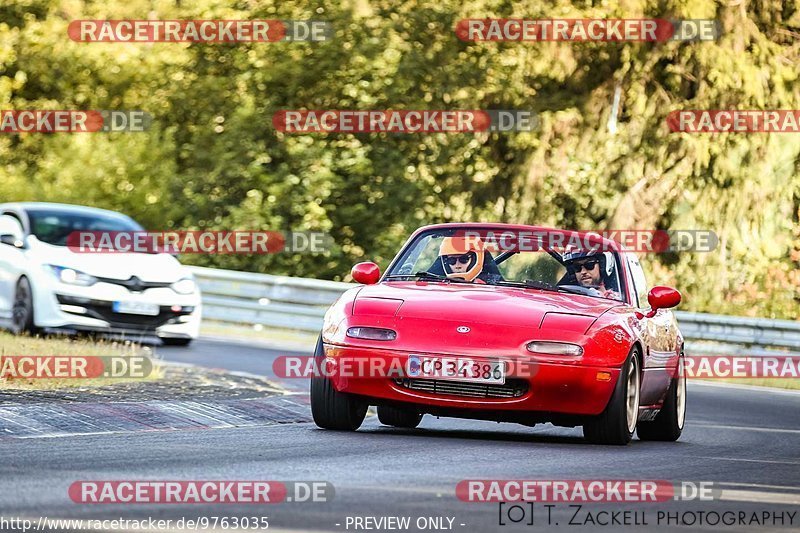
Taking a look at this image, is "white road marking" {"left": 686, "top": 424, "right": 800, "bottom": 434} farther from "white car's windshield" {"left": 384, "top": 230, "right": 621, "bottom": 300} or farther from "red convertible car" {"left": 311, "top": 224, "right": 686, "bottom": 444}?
"white car's windshield" {"left": 384, "top": 230, "right": 621, "bottom": 300}

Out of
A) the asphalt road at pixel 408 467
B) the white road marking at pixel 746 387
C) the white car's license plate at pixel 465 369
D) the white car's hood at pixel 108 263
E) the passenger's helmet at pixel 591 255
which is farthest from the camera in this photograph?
the white road marking at pixel 746 387

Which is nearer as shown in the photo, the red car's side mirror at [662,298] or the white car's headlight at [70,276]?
the red car's side mirror at [662,298]

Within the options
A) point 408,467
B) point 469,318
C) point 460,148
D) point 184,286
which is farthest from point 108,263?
point 460,148

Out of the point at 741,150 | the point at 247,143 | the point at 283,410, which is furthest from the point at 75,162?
the point at 283,410

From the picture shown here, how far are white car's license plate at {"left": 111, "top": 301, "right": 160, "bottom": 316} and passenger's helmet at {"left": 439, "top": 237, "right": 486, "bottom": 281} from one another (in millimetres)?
7626

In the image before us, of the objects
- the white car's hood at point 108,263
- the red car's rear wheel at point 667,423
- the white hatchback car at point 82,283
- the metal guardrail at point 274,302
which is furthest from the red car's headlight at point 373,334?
the metal guardrail at point 274,302

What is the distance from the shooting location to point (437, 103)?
31844 millimetres

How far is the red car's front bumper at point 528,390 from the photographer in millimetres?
10445

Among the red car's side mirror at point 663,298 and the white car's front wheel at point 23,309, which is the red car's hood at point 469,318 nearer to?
the red car's side mirror at point 663,298

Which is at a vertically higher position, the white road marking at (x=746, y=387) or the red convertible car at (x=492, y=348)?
the red convertible car at (x=492, y=348)

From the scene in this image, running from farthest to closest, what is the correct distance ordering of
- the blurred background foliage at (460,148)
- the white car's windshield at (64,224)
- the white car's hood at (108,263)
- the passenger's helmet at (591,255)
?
the blurred background foliage at (460,148), the white car's windshield at (64,224), the white car's hood at (108,263), the passenger's helmet at (591,255)

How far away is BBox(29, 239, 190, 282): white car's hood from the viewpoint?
1864 cm

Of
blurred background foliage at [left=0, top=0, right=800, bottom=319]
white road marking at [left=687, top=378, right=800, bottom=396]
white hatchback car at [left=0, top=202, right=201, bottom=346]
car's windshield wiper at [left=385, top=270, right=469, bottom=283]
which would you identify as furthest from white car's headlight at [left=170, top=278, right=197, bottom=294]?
blurred background foliage at [left=0, top=0, right=800, bottom=319]

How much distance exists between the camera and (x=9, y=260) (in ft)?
62.5
